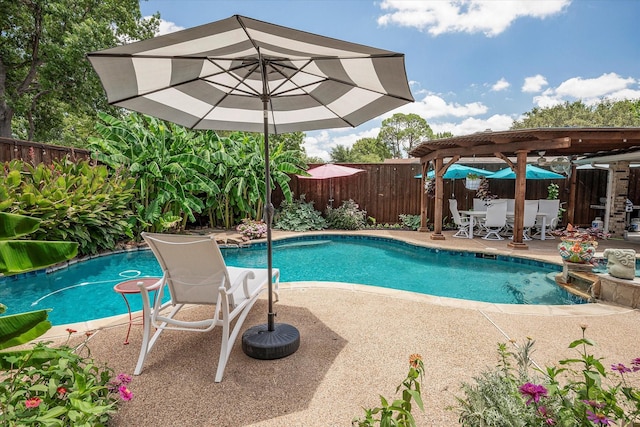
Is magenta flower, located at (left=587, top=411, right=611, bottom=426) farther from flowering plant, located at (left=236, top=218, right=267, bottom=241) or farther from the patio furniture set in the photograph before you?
flowering plant, located at (left=236, top=218, right=267, bottom=241)

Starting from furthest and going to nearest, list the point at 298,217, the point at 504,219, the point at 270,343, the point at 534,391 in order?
the point at 298,217
the point at 504,219
the point at 270,343
the point at 534,391

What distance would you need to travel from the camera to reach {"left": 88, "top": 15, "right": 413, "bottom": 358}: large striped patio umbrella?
6.85 feet

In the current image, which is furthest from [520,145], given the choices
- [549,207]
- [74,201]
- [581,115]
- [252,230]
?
[581,115]

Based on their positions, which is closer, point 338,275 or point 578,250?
point 578,250

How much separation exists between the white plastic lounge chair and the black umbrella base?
0.21 metres

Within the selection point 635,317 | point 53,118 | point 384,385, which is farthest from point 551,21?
point 53,118

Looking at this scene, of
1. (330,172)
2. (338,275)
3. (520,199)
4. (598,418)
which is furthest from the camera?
(330,172)

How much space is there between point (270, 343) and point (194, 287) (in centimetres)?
85

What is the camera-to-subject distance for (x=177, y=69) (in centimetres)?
270

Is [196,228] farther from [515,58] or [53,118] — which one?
[515,58]

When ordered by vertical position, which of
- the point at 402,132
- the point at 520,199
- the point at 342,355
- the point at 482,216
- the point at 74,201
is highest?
the point at 402,132

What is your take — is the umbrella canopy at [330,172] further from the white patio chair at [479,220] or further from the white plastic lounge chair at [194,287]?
the white plastic lounge chair at [194,287]

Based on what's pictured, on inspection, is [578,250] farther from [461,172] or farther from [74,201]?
[74,201]

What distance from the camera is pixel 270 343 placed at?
2.87 metres
